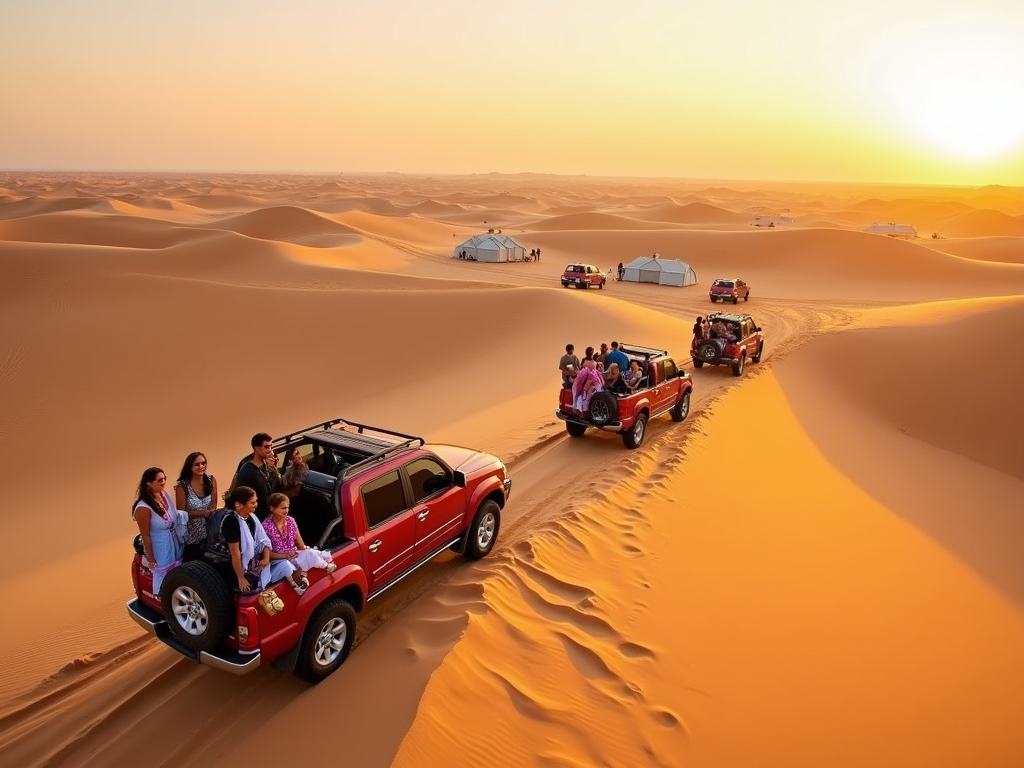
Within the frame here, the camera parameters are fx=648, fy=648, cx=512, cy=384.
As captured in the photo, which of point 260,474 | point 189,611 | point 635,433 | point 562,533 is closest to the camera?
point 189,611

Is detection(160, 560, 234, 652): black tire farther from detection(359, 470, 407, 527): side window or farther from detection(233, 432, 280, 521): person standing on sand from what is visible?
detection(359, 470, 407, 527): side window

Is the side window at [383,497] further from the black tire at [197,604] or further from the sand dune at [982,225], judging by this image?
the sand dune at [982,225]

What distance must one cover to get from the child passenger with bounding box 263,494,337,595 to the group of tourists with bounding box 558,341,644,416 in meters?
7.66

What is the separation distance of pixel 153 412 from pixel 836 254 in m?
53.1

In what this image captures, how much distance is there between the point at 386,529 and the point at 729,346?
14.5 m

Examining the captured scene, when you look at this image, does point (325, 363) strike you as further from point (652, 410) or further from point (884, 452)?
point (884, 452)

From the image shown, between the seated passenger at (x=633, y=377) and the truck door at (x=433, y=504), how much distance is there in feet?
20.1

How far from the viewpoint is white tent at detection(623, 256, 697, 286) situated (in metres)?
44.5

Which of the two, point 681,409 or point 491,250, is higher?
point 681,409

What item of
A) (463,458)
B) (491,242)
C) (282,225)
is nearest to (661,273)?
(491,242)

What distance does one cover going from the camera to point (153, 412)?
56.8 feet

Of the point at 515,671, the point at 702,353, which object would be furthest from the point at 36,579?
the point at 702,353

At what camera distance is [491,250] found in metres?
52.5

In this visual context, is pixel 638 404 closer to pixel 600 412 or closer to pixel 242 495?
pixel 600 412
